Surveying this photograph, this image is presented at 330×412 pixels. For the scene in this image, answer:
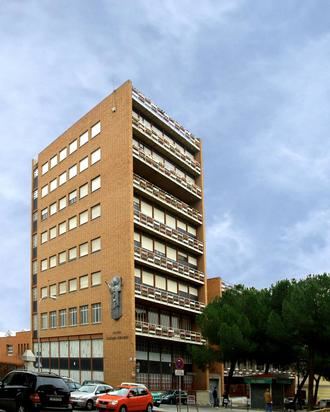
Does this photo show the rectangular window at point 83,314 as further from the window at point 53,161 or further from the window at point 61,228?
the window at point 53,161

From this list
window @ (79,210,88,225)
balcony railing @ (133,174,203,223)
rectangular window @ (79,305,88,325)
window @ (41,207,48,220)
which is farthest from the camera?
window @ (41,207,48,220)

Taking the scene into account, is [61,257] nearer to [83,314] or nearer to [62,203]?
A: [62,203]

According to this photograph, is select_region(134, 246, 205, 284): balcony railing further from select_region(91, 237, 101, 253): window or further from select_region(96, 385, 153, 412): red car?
select_region(96, 385, 153, 412): red car

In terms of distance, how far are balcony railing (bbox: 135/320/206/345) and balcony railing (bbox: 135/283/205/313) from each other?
2270 millimetres

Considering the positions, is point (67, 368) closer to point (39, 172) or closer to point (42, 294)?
point (42, 294)

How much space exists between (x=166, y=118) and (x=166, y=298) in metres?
18.3

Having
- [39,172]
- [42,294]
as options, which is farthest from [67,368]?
[39,172]

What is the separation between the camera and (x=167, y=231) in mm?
58750

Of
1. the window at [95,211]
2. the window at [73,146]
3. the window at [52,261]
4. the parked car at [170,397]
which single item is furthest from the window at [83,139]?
the parked car at [170,397]

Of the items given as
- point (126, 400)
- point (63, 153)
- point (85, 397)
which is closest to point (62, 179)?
point (63, 153)

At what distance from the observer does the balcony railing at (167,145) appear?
56228mm

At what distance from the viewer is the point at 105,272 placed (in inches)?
2159

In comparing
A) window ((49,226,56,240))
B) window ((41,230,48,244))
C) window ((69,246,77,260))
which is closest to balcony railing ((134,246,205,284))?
window ((69,246,77,260))

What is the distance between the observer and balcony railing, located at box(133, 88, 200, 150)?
5676 cm
